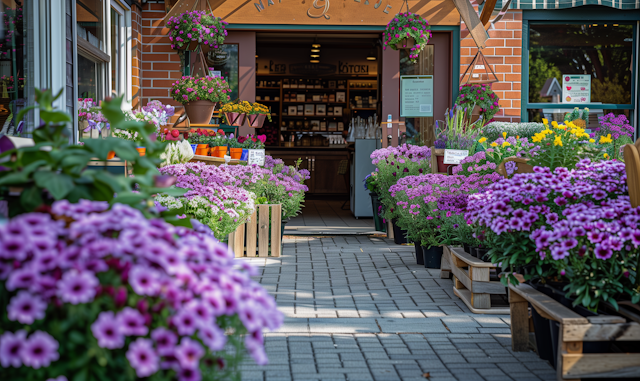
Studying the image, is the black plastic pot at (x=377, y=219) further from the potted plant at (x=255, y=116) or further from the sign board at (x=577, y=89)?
the sign board at (x=577, y=89)

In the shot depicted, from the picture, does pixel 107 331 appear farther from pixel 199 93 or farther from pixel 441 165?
pixel 199 93

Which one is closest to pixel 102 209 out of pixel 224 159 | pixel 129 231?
pixel 129 231

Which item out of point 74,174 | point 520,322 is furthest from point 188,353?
point 520,322

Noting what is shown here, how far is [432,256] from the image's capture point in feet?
14.3

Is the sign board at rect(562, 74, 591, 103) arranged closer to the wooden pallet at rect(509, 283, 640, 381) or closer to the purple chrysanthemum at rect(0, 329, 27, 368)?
the wooden pallet at rect(509, 283, 640, 381)

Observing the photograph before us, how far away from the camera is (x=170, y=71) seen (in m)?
6.57

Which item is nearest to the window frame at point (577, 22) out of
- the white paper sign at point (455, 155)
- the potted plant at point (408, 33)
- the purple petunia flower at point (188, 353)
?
the potted plant at point (408, 33)

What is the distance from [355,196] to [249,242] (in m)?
2.97

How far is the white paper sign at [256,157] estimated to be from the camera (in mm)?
5324

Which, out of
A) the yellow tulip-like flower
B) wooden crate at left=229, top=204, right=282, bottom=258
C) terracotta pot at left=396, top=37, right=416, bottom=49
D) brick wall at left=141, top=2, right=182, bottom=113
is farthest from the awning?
the yellow tulip-like flower

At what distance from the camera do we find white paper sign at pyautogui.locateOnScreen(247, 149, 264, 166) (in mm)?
5324

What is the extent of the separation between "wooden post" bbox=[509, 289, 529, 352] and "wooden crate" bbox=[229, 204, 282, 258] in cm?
259

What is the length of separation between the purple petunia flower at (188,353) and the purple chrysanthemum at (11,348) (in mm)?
265

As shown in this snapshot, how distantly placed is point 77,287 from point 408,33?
525 cm
